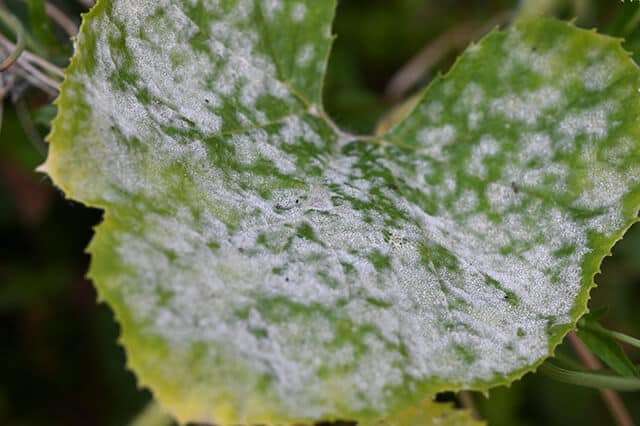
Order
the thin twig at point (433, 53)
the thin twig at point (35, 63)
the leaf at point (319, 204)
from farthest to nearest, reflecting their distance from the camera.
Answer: the thin twig at point (433, 53) → the thin twig at point (35, 63) → the leaf at point (319, 204)

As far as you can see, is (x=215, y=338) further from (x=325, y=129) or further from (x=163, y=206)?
(x=325, y=129)

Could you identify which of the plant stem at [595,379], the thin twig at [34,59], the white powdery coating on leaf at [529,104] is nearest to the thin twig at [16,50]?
the thin twig at [34,59]

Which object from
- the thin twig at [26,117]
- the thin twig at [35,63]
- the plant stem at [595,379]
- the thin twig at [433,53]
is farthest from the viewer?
the thin twig at [433,53]

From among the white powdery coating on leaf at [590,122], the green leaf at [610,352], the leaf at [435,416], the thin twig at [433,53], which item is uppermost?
the thin twig at [433,53]

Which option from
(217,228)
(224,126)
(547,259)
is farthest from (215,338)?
(547,259)

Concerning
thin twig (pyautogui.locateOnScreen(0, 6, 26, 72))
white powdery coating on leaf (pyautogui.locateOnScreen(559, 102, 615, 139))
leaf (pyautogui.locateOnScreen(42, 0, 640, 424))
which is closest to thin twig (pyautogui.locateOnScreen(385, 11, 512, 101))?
leaf (pyautogui.locateOnScreen(42, 0, 640, 424))

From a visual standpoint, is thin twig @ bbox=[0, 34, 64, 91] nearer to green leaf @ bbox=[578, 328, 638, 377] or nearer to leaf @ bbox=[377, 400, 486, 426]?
leaf @ bbox=[377, 400, 486, 426]

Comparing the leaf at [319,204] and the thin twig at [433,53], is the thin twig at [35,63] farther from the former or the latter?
the thin twig at [433,53]
